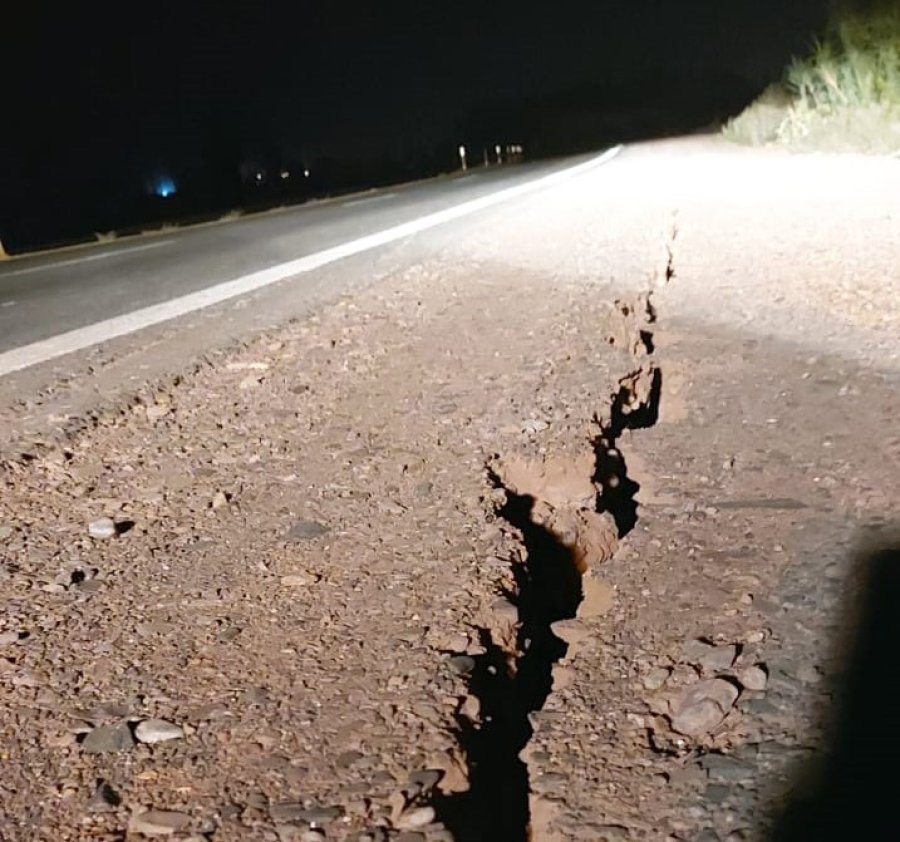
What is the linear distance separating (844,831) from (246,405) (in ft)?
8.11

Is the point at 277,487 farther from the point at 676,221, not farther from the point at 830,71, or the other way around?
the point at 830,71

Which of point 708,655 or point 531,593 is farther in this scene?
point 531,593

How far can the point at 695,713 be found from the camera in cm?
147

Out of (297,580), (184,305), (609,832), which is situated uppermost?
(184,305)

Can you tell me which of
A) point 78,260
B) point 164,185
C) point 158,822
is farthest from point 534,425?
point 164,185

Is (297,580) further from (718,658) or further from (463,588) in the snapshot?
(718,658)

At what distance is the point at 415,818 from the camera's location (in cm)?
126

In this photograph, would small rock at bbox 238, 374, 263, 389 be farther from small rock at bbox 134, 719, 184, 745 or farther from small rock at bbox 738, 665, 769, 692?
small rock at bbox 738, 665, 769, 692

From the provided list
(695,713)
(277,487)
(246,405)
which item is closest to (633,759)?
(695,713)

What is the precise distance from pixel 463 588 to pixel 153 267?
6673 millimetres

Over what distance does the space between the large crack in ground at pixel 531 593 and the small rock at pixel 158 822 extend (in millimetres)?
365

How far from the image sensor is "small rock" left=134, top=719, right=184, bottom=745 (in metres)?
1.45

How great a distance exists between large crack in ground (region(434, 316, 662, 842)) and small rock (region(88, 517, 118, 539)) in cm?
97

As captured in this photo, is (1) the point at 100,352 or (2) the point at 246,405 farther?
(1) the point at 100,352
